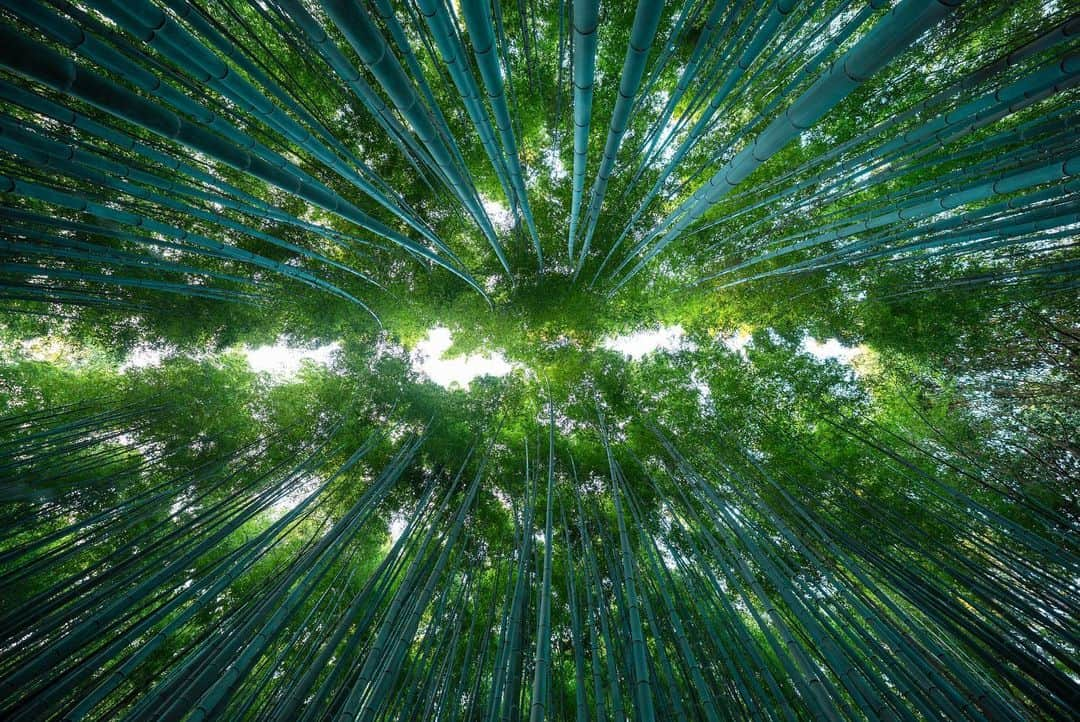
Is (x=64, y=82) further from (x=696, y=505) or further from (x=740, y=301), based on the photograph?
(x=740, y=301)

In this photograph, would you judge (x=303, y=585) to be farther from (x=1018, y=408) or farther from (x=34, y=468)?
(x=1018, y=408)

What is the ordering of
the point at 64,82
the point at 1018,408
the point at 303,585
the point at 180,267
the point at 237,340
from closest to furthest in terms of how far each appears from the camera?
the point at 64,82
the point at 303,585
the point at 180,267
the point at 1018,408
the point at 237,340

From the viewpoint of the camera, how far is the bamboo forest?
7.39 feet

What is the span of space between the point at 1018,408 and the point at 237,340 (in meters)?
9.49

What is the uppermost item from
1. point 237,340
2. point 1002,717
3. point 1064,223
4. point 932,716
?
A: point 1064,223

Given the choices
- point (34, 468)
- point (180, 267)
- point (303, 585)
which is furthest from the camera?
point (34, 468)

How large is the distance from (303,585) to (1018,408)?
7.04 metres

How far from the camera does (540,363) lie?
7.11 meters

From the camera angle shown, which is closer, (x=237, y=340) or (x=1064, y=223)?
(x=1064, y=223)

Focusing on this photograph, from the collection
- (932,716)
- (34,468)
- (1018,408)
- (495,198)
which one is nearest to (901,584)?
(932,716)

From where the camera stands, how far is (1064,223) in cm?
289

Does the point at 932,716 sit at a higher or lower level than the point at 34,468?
higher

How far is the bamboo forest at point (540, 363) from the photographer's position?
225cm

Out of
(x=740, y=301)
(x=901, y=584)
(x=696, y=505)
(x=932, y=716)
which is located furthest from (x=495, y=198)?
(x=932, y=716)
